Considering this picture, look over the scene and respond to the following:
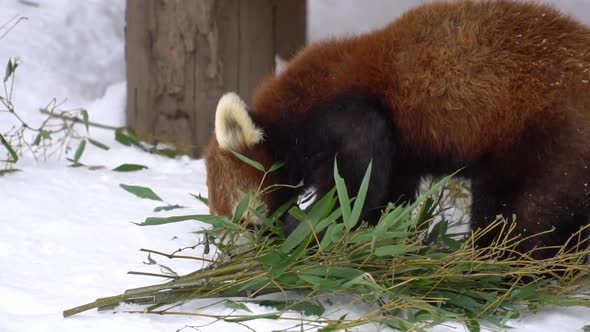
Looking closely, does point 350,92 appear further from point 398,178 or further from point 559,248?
point 559,248

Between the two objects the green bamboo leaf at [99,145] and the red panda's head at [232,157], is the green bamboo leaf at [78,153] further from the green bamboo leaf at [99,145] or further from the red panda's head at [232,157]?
the red panda's head at [232,157]

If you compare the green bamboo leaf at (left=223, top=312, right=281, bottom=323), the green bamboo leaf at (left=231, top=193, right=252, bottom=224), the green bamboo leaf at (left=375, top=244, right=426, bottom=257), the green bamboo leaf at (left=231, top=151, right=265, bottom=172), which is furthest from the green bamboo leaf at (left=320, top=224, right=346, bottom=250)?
the green bamboo leaf at (left=231, top=151, right=265, bottom=172)

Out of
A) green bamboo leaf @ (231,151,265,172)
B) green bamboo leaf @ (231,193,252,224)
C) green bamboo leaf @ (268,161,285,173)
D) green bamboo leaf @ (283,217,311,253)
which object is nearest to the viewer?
green bamboo leaf @ (283,217,311,253)

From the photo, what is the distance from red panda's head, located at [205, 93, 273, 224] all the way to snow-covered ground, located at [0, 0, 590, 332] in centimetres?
22

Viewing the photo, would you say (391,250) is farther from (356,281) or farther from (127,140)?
(127,140)

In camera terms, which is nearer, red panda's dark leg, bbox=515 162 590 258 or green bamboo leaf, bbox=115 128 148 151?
red panda's dark leg, bbox=515 162 590 258

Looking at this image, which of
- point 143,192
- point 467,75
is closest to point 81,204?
point 143,192

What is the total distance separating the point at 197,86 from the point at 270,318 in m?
2.71

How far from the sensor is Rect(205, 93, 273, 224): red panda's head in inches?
114

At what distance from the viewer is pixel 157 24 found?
15.4 ft

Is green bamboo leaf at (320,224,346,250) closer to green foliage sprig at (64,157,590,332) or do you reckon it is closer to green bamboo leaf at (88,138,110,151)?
green foliage sprig at (64,157,590,332)

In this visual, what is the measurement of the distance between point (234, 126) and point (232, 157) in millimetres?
181

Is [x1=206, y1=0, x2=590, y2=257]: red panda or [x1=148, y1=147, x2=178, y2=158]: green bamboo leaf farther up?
[x1=206, y1=0, x2=590, y2=257]: red panda

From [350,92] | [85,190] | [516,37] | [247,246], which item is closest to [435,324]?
[247,246]
